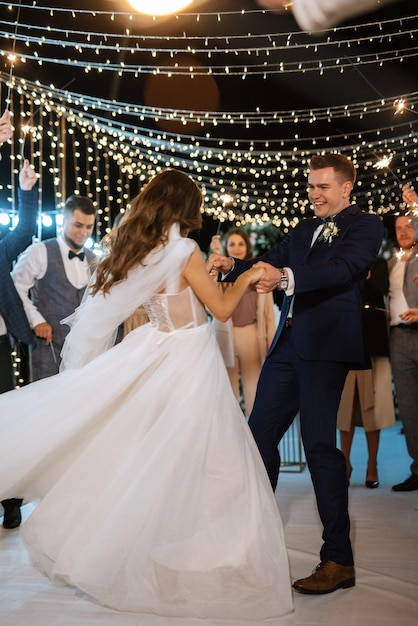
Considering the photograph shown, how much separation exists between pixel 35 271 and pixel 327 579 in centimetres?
272

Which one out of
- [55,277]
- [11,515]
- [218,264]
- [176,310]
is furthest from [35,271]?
[176,310]

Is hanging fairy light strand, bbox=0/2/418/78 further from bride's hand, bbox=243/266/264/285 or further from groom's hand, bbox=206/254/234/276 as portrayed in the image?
bride's hand, bbox=243/266/264/285

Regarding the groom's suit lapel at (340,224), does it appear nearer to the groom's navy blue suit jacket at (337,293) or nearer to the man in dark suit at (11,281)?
the groom's navy blue suit jacket at (337,293)

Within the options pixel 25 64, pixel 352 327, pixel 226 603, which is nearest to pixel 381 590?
pixel 226 603

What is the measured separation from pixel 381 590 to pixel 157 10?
123 inches

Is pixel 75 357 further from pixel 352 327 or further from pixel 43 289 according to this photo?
pixel 43 289

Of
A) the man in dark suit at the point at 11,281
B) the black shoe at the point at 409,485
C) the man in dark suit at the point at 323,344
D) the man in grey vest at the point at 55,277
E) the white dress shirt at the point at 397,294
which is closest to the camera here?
the man in dark suit at the point at 323,344

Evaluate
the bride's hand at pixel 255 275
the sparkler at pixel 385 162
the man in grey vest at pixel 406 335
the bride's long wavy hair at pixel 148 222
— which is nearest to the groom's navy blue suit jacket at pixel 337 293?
the bride's hand at pixel 255 275

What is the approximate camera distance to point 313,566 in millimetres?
3033

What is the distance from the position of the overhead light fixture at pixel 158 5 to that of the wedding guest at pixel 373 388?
2.07 metres

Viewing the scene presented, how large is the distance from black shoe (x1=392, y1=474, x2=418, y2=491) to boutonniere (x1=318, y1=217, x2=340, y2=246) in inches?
88.8

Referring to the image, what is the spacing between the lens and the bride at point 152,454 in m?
2.46

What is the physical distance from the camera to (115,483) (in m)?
2.60

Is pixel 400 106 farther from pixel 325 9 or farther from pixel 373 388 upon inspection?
pixel 373 388
